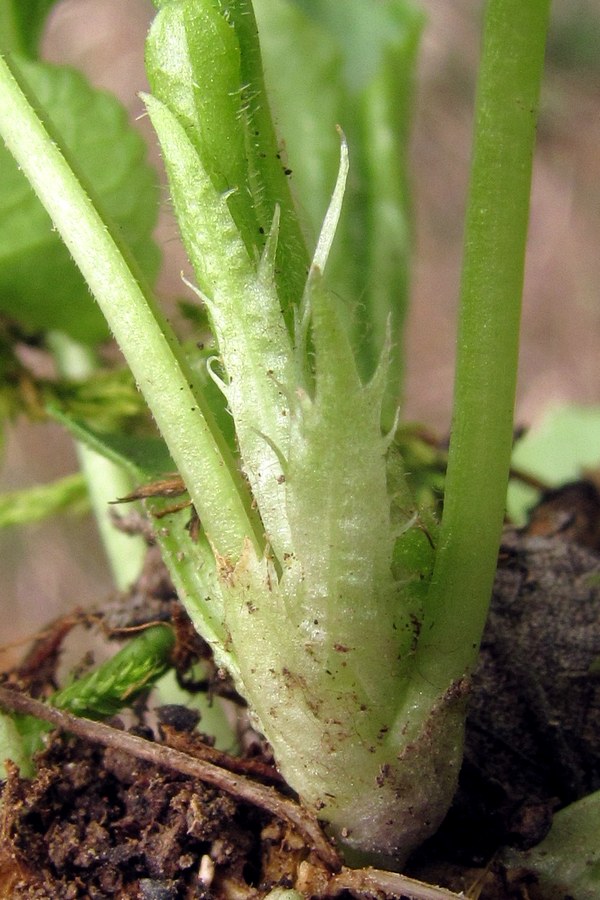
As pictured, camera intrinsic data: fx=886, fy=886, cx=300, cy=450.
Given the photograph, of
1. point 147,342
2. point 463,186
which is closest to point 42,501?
point 147,342

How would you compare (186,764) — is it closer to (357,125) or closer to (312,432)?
(312,432)

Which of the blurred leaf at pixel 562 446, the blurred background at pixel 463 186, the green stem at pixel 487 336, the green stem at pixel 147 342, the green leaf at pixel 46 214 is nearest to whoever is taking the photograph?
the green stem at pixel 487 336

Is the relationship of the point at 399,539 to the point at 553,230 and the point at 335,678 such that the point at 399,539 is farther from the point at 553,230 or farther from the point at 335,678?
the point at 553,230

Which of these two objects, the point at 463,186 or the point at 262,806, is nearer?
the point at 262,806

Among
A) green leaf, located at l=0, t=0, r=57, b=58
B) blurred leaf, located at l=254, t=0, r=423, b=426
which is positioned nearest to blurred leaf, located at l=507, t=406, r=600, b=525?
blurred leaf, located at l=254, t=0, r=423, b=426

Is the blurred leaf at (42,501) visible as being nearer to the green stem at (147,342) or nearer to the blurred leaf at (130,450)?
the blurred leaf at (130,450)

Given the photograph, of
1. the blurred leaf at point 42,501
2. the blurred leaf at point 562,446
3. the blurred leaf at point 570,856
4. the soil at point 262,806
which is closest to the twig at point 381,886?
the soil at point 262,806
